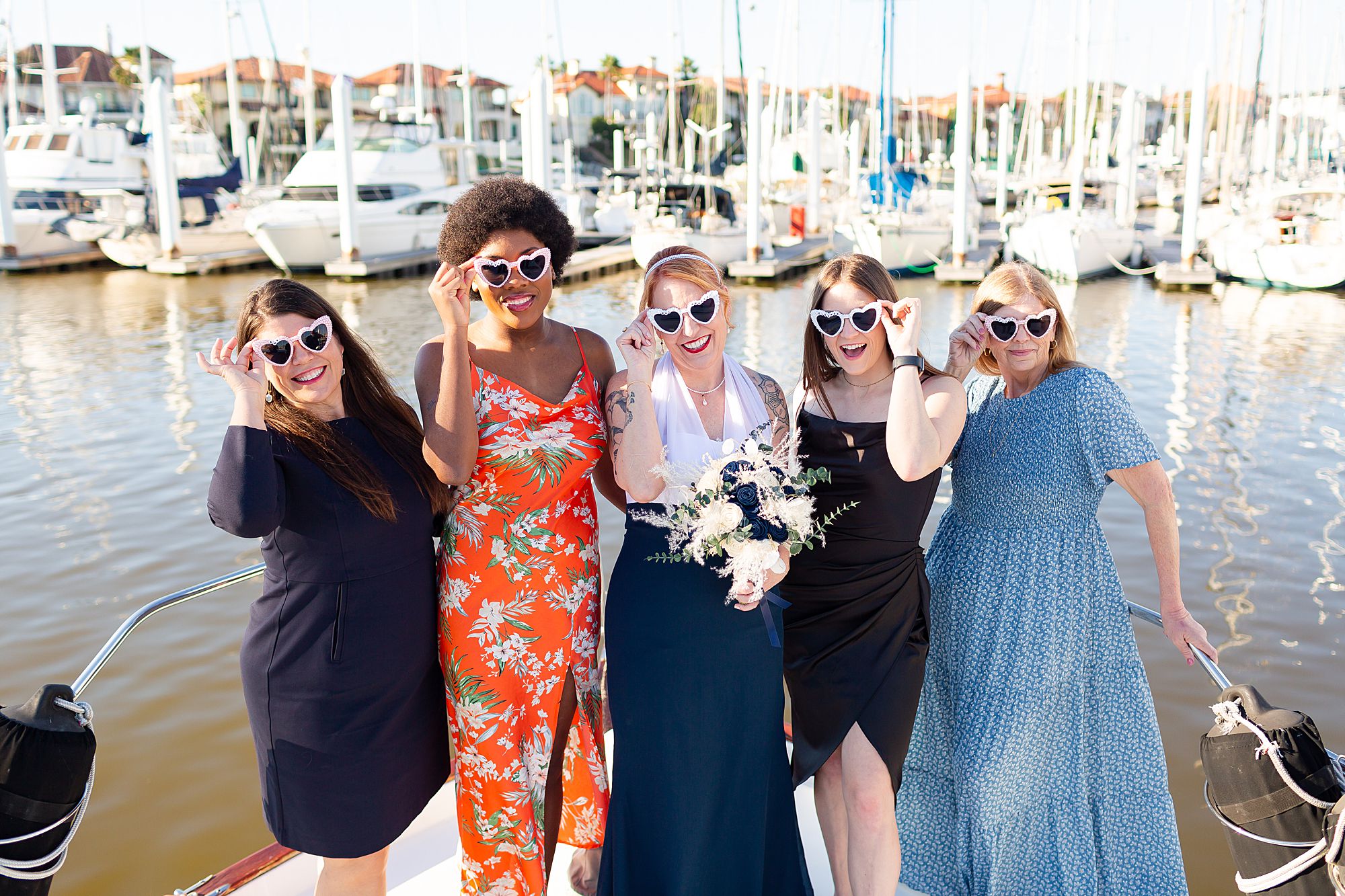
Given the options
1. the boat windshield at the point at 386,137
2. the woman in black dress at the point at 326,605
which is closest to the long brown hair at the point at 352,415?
the woman in black dress at the point at 326,605

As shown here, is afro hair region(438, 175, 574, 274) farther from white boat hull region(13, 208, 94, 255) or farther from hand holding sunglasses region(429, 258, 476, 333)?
white boat hull region(13, 208, 94, 255)

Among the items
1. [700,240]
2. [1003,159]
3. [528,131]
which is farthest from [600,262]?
[1003,159]

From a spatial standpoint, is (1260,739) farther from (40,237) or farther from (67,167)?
(67,167)

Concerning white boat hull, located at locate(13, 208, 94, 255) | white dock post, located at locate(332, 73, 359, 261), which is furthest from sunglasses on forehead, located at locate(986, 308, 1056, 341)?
white boat hull, located at locate(13, 208, 94, 255)

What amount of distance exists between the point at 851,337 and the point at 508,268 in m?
0.99

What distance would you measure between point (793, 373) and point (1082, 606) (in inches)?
485

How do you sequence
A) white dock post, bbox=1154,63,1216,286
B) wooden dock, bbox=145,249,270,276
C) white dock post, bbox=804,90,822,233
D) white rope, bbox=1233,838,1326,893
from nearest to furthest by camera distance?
white rope, bbox=1233,838,1326,893, white dock post, bbox=1154,63,1216,286, wooden dock, bbox=145,249,270,276, white dock post, bbox=804,90,822,233

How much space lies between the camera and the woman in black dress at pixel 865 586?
2.71 meters

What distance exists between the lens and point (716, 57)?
25844 mm

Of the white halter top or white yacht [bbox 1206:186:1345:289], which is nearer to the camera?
the white halter top

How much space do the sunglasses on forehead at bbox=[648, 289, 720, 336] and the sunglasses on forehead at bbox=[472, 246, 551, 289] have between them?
370mm

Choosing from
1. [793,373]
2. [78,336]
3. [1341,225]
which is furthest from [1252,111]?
[78,336]

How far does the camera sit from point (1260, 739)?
2.10 m

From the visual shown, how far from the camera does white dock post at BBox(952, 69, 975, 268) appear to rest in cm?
2442
